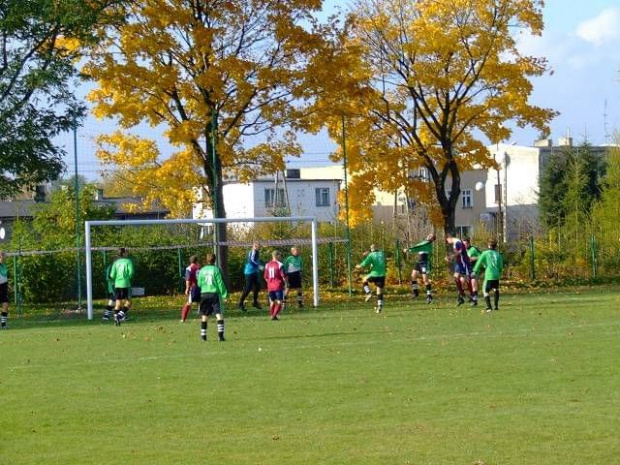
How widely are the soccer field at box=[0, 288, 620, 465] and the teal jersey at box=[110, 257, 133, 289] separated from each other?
327 cm

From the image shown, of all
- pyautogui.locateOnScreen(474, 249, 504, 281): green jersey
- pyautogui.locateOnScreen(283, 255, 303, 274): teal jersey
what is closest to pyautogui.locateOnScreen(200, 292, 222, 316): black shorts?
pyautogui.locateOnScreen(474, 249, 504, 281): green jersey

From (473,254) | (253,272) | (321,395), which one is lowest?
(321,395)

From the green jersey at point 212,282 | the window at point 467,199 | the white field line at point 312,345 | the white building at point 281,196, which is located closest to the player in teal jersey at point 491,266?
the white field line at point 312,345

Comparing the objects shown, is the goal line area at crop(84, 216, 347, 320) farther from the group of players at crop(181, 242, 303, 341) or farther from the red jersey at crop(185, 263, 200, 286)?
the red jersey at crop(185, 263, 200, 286)

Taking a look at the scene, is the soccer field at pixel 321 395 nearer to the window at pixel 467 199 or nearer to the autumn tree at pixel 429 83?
the autumn tree at pixel 429 83

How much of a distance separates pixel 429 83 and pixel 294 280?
997 centimetres

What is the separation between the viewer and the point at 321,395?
13250 mm

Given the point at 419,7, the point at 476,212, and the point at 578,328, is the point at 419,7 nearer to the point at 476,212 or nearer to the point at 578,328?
the point at 578,328

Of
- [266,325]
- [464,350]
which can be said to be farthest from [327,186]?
[464,350]

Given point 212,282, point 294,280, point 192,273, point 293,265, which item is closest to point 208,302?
point 212,282

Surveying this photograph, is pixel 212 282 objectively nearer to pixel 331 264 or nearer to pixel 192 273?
pixel 192 273

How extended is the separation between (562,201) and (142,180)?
104 feet

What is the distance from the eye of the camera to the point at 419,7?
3756 cm

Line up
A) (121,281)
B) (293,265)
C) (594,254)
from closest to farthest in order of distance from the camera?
(121,281) → (293,265) → (594,254)
